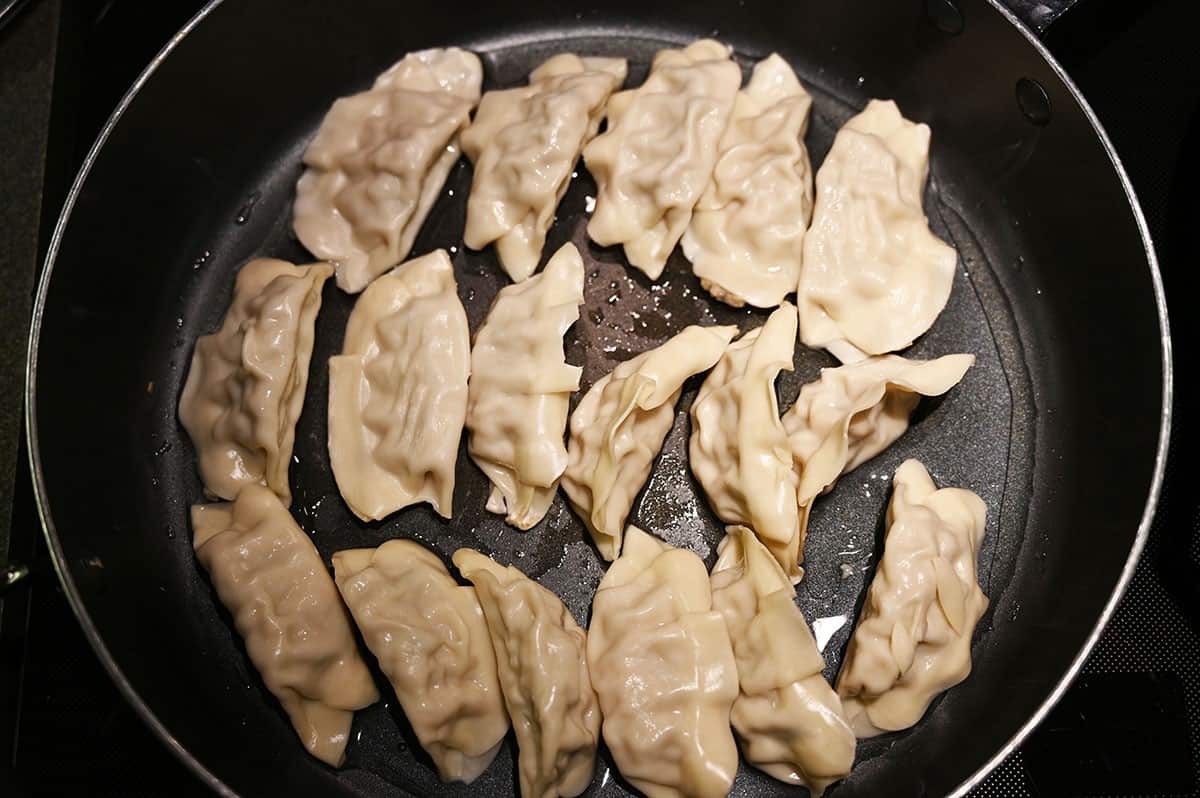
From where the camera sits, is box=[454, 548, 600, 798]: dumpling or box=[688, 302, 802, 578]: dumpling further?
box=[688, 302, 802, 578]: dumpling

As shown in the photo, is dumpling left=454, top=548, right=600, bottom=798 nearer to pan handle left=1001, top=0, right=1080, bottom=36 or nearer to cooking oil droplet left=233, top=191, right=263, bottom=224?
cooking oil droplet left=233, top=191, right=263, bottom=224

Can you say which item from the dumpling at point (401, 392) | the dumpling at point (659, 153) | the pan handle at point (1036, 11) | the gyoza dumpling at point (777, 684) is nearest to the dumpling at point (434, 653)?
the dumpling at point (401, 392)

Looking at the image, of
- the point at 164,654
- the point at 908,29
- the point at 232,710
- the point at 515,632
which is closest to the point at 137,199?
the point at 164,654

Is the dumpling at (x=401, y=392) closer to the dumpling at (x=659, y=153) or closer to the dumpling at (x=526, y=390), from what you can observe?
the dumpling at (x=526, y=390)

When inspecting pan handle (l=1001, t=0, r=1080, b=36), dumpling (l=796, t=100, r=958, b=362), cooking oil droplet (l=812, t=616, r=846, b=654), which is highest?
pan handle (l=1001, t=0, r=1080, b=36)

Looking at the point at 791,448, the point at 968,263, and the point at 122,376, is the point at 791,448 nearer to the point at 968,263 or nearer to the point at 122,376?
the point at 968,263

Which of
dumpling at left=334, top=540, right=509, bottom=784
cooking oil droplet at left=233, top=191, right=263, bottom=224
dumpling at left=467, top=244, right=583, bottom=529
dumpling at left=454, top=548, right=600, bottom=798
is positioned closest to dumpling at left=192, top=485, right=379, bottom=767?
dumpling at left=334, top=540, right=509, bottom=784
